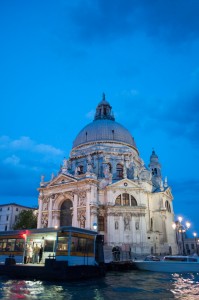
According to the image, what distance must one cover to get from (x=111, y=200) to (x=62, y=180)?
10816 mm

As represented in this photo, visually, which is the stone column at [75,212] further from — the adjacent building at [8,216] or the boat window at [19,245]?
the adjacent building at [8,216]

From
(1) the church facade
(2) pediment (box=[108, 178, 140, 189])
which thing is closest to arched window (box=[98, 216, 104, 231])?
(1) the church facade

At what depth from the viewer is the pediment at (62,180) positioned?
5053 centimetres

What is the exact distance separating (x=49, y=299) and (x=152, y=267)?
22.9m

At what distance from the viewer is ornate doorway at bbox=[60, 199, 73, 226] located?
49.9 m

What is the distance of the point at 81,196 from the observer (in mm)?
48500

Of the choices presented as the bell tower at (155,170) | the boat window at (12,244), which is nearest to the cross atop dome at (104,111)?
the bell tower at (155,170)

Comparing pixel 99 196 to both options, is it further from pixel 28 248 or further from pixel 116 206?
pixel 28 248

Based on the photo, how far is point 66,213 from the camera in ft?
166

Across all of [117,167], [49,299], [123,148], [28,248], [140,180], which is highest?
[123,148]

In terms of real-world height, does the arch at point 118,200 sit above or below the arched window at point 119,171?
below

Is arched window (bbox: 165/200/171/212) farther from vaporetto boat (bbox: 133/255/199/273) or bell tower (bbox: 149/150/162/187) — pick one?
vaporetto boat (bbox: 133/255/199/273)

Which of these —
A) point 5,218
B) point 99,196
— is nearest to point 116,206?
point 99,196

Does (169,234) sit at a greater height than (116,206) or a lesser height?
lesser
